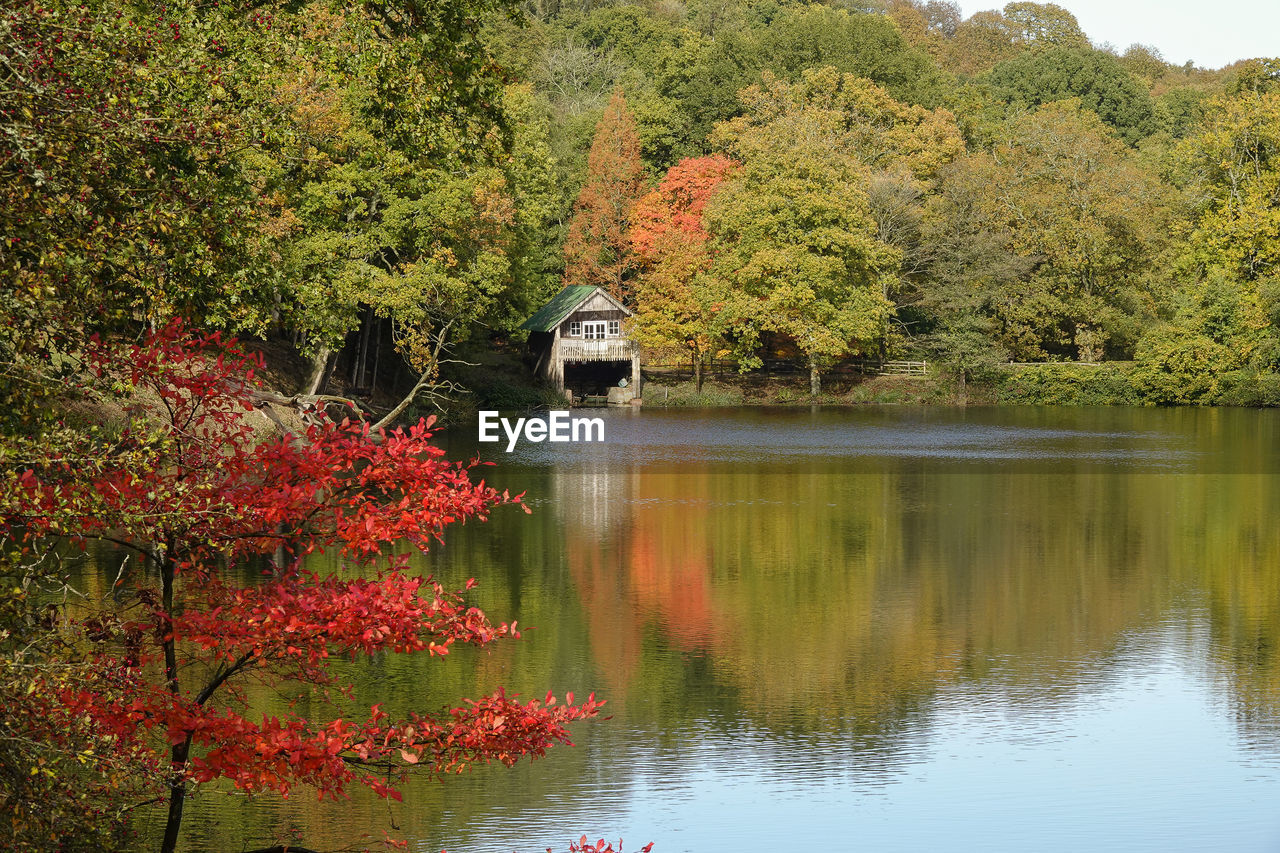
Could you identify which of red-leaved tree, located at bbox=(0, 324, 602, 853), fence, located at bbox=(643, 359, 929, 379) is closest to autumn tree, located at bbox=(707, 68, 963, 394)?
fence, located at bbox=(643, 359, 929, 379)

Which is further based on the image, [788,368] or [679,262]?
[788,368]

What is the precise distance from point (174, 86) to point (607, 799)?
6307mm

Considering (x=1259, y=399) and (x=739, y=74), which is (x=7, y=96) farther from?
(x=739, y=74)

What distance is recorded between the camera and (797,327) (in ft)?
201

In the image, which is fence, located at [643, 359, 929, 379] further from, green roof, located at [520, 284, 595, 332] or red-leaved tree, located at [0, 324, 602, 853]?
red-leaved tree, located at [0, 324, 602, 853]

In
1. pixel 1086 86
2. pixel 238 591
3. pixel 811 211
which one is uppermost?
pixel 1086 86

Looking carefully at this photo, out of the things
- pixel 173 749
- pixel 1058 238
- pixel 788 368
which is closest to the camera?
pixel 173 749

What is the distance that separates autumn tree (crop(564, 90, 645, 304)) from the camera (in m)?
68.6

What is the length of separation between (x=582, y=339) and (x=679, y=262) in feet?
18.8

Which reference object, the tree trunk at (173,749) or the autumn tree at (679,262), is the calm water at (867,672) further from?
the autumn tree at (679,262)

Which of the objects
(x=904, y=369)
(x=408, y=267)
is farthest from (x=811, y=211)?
(x=408, y=267)

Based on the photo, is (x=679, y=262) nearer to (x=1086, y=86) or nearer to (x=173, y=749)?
(x=1086, y=86)

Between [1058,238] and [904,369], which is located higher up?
[1058,238]

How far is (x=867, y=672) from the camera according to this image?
15547 mm
